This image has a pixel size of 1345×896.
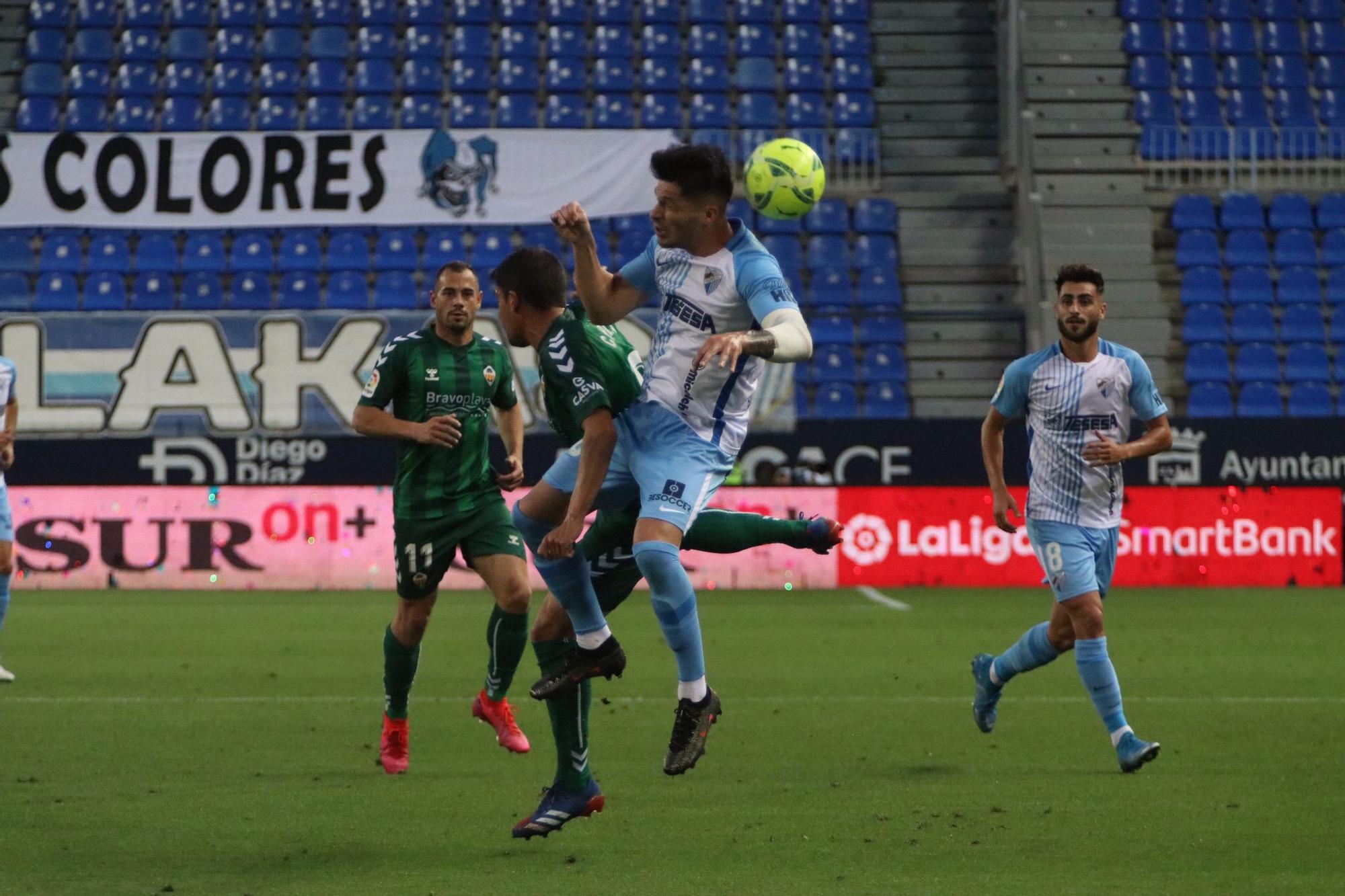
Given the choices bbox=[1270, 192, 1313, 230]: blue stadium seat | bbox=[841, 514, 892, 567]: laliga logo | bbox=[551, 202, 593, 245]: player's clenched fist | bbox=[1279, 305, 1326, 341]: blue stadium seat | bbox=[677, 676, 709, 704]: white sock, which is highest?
bbox=[1270, 192, 1313, 230]: blue stadium seat

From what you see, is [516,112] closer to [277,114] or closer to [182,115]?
[277,114]

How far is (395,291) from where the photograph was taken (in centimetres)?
2188

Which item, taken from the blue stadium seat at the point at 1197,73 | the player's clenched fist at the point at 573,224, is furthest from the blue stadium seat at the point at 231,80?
the player's clenched fist at the point at 573,224

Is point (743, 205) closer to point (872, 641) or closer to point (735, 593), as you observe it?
point (735, 593)

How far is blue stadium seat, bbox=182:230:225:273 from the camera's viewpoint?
22125 mm

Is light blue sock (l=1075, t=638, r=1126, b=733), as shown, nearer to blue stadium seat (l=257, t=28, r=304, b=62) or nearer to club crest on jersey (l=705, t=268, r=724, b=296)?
club crest on jersey (l=705, t=268, r=724, b=296)

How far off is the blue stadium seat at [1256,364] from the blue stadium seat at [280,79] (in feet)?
40.5

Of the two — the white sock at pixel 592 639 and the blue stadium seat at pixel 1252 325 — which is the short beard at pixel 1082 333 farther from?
the blue stadium seat at pixel 1252 325

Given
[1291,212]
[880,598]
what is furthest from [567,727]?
[1291,212]

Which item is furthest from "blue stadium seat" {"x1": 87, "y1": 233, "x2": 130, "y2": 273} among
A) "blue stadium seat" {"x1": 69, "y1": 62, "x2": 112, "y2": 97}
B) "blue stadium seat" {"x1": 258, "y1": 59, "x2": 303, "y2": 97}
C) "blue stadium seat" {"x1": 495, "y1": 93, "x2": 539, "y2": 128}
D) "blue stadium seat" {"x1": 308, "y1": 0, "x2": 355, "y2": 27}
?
"blue stadium seat" {"x1": 495, "y1": 93, "x2": 539, "y2": 128}

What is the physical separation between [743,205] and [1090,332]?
15024 millimetres

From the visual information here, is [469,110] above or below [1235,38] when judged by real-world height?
below

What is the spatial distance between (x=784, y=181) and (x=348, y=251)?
15.7m

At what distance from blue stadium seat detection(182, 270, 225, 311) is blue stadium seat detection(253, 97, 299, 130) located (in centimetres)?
242
